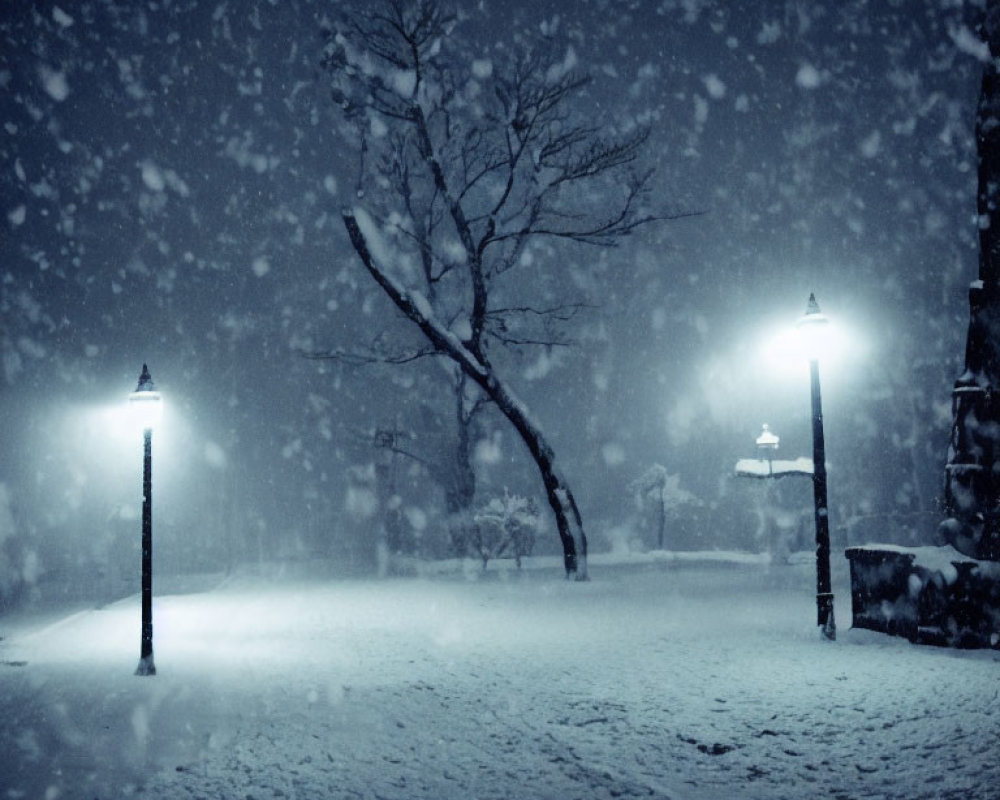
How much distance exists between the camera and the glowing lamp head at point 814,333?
12.5m

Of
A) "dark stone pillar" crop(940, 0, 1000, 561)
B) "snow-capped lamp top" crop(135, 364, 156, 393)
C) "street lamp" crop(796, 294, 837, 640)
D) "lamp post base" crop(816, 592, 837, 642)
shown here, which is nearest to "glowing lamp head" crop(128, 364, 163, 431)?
"snow-capped lamp top" crop(135, 364, 156, 393)

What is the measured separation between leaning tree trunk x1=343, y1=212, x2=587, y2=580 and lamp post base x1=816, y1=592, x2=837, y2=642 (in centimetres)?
905

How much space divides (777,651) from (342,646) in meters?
5.92

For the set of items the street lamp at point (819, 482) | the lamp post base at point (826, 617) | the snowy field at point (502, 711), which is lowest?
the snowy field at point (502, 711)

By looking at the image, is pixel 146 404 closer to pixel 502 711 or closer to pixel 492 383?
pixel 502 711

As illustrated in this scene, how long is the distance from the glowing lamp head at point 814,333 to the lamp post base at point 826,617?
10.8ft

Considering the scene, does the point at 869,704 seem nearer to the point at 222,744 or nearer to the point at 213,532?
the point at 222,744

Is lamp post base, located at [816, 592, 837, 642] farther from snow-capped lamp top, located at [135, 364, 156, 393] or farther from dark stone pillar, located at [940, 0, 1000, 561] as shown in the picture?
snow-capped lamp top, located at [135, 364, 156, 393]

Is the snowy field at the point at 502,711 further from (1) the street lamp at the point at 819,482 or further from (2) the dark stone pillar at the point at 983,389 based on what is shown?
(2) the dark stone pillar at the point at 983,389

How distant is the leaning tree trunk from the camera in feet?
67.7

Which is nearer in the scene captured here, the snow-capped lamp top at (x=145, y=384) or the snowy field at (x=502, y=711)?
the snowy field at (x=502, y=711)

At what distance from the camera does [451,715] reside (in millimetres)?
8828

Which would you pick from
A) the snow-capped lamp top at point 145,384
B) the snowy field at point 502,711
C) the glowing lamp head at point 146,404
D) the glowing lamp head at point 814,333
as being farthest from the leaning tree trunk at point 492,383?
the glowing lamp head at point 814,333

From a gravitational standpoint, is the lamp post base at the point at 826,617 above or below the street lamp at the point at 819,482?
below
